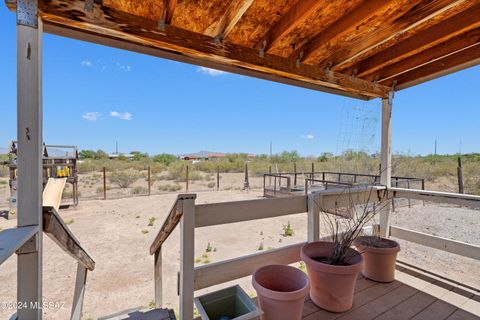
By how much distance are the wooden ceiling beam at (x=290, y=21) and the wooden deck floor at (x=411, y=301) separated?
1.85 m

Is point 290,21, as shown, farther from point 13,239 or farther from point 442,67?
point 13,239

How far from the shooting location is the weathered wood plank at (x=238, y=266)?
53.1 inches

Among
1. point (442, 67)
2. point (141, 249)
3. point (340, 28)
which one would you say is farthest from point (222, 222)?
point (141, 249)

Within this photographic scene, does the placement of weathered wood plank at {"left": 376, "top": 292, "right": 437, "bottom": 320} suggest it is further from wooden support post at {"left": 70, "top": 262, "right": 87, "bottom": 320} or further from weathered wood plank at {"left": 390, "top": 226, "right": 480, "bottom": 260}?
wooden support post at {"left": 70, "top": 262, "right": 87, "bottom": 320}

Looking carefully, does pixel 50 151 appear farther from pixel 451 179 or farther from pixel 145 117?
pixel 145 117

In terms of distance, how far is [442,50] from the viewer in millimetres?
1791

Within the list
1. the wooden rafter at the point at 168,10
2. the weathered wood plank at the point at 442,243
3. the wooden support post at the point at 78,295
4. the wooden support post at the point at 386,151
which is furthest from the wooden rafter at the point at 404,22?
the wooden support post at the point at 78,295

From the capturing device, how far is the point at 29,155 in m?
0.97

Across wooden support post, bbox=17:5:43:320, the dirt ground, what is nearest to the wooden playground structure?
wooden support post, bbox=17:5:43:320

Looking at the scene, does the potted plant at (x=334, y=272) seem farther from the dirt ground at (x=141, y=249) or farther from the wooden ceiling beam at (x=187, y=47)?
the wooden ceiling beam at (x=187, y=47)

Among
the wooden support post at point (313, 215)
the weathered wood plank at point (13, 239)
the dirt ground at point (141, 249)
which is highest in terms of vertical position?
the weathered wood plank at point (13, 239)

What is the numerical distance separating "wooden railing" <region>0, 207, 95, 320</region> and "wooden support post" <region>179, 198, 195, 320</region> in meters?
0.61

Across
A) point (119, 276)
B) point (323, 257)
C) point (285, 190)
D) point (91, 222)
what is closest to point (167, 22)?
point (323, 257)

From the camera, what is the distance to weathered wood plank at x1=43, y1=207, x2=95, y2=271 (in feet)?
3.48
